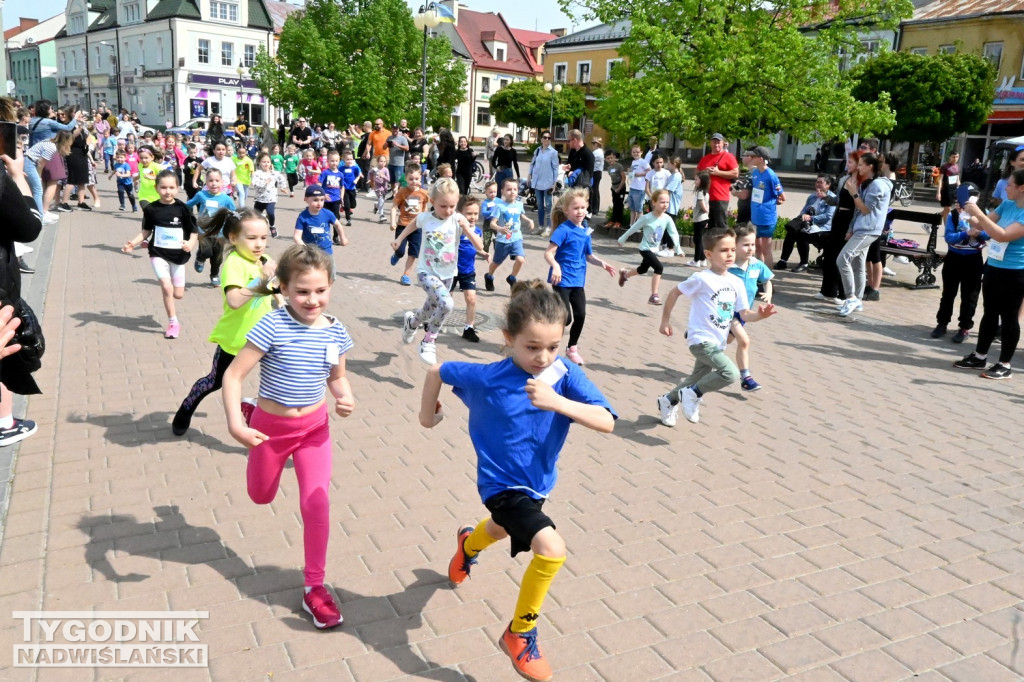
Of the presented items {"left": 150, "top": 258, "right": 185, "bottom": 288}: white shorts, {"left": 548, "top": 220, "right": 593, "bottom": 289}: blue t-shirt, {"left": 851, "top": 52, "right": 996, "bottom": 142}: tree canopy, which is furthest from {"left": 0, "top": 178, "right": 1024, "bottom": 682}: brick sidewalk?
{"left": 851, "top": 52, "right": 996, "bottom": 142}: tree canopy

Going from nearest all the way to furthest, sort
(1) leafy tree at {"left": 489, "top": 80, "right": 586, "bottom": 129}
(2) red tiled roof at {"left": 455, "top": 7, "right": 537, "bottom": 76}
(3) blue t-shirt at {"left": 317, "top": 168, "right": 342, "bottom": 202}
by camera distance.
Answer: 1. (3) blue t-shirt at {"left": 317, "top": 168, "right": 342, "bottom": 202}
2. (1) leafy tree at {"left": 489, "top": 80, "right": 586, "bottom": 129}
3. (2) red tiled roof at {"left": 455, "top": 7, "right": 537, "bottom": 76}

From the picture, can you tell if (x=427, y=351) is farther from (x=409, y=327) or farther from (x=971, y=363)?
(x=971, y=363)

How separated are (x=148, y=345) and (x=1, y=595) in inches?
185

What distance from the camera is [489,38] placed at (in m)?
76.7

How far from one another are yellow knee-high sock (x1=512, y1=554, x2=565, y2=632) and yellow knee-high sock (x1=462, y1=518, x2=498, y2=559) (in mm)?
520

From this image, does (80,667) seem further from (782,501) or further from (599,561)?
(782,501)

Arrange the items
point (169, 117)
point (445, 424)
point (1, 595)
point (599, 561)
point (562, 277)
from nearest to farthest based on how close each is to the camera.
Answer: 1. point (1, 595)
2. point (599, 561)
3. point (445, 424)
4. point (562, 277)
5. point (169, 117)

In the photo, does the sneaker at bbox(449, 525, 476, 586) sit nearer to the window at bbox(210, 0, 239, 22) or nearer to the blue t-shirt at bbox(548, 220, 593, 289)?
the blue t-shirt at bbox(548, 220, 593, 289)

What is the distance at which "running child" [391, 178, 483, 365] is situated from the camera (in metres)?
7.46

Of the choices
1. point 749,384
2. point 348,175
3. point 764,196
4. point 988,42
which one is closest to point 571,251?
point 749,384

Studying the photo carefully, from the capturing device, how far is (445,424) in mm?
6211

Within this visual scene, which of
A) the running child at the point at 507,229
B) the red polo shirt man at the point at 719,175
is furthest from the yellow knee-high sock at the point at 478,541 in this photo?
the red polo shirt man at the point at 719,175

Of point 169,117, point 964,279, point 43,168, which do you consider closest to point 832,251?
point 964,279

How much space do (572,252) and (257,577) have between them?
472 cm
